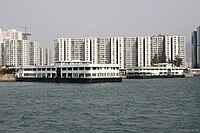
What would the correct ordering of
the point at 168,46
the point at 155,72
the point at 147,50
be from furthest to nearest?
the point at 168,46, the point at 147,50, the point at 155,72

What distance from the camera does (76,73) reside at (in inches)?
3944

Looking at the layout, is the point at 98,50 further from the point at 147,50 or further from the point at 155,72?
the point at 155,72

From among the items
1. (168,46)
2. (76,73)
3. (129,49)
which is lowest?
(76,73)

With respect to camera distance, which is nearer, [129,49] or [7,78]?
[7,78]

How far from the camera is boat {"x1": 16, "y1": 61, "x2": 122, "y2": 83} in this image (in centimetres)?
9737

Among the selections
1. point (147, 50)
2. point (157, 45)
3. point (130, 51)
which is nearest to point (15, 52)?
point (130, 51)

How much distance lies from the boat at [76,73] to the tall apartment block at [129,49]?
237ft

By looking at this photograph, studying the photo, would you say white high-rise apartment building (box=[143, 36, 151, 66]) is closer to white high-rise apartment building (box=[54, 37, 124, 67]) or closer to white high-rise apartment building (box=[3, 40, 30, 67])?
white high-rise apartment building (box=[54, 37, 124, 67])

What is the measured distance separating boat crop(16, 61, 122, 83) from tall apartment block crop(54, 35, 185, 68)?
72.4 meters

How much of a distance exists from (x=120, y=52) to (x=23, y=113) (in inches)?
5961

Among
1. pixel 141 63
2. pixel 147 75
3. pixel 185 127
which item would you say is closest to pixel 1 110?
pixel 185 127

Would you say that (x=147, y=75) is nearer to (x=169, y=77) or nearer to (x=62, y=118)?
(x=169, y=77)

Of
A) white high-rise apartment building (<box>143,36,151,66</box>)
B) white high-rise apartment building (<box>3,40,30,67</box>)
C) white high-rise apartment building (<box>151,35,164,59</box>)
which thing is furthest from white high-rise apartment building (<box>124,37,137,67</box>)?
white high-rise apartment building (<box>3,40,30,67</box>)

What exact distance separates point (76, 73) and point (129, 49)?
294 ft
